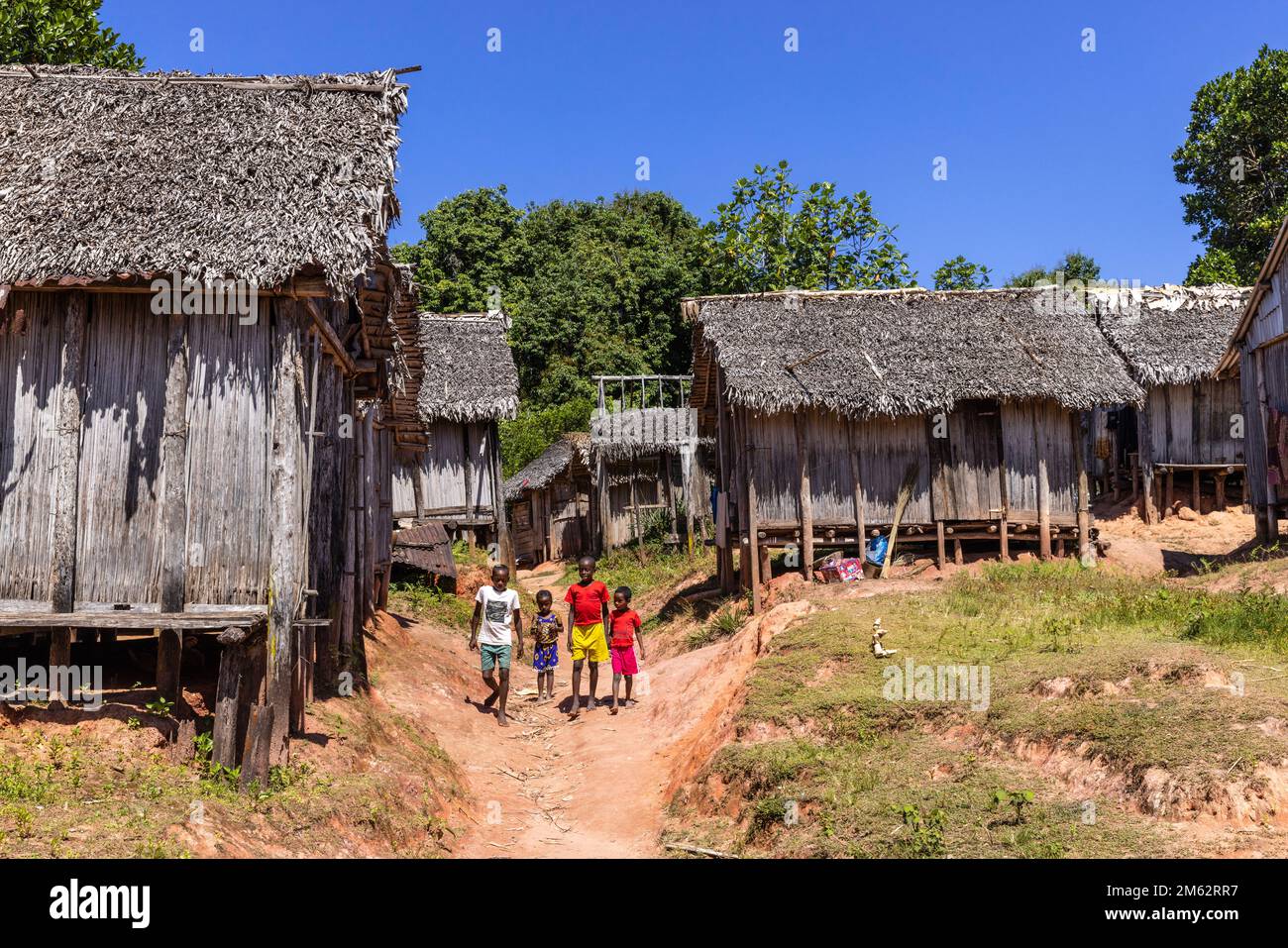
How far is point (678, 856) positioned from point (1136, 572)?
12980 mm

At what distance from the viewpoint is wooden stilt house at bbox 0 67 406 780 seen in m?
8.70

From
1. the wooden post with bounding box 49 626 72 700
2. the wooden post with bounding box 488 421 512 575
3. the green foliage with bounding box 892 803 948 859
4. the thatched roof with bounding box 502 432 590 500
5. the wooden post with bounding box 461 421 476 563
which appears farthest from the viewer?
the thatched roof with bounding box 502 432 590 500

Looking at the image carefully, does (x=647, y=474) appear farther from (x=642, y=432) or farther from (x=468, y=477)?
(x=468, y=477)

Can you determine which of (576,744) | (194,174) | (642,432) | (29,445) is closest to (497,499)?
Answer: (642,432)

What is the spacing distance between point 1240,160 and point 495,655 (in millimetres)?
28107

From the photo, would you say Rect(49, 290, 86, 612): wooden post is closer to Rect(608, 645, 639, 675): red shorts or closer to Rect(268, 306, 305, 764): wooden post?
Rect(268, 306, 305, 764): wooden post

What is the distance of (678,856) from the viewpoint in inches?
335

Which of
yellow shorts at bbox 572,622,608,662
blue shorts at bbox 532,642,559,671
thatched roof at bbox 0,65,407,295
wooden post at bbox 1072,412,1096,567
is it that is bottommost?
blue shorts at bbox 532,642,559,671

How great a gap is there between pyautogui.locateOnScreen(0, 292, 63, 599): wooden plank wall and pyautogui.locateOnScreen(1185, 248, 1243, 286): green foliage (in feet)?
99.8

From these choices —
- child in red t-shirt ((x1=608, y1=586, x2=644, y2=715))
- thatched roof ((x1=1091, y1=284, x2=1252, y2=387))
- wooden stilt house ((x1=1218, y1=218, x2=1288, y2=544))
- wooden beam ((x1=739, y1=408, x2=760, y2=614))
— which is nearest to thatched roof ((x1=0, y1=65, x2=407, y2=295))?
child in red t-shirt ((x1=608, y1=586, x2=644, y2=715))

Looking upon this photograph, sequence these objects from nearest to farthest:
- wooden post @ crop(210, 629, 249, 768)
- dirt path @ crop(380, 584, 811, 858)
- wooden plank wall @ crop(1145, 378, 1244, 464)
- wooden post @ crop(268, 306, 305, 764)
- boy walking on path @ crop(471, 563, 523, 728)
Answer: wooden post @ crop(210, 629, 249, 768) → wooden post @ crop(268, 306, 305, 764) → dirt path @ crop(380, 584, 811, 858) → boy walking on path @ crop(471, 563, 523, 728) → wooden plank wall @ crop(1145, 378, 1244, 464)

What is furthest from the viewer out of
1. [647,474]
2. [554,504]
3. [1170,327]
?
[554,504]

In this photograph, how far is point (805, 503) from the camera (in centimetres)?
1817

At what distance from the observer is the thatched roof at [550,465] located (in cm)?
2927
